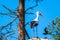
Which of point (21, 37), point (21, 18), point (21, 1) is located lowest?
point (21, 37)

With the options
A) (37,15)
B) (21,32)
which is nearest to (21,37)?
(21,32)

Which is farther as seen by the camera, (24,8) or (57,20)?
(57,20)

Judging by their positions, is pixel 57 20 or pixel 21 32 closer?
pixel 21 32

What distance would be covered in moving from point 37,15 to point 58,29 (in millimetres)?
13099

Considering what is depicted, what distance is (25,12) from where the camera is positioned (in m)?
3.63

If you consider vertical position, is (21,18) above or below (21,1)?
below

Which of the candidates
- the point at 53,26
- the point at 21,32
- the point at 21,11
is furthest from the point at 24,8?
the point at 53,26

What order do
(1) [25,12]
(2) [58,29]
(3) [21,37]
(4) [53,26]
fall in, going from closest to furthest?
(3) [21,37]
(1) [25,12]
(4) [53,26]
(2) [58,29]

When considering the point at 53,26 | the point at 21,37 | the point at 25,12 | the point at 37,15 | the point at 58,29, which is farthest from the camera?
the point at 58,29

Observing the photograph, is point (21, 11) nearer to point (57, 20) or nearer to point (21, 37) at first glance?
point (21, 37)

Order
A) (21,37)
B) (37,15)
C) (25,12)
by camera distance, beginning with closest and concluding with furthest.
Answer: (21,37) → (25,12) → (37,15)

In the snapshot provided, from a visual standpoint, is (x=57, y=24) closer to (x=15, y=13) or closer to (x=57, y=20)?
(x=57, y=20)

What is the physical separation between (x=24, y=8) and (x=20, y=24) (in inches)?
10.8

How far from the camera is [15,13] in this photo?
358 centimetres
